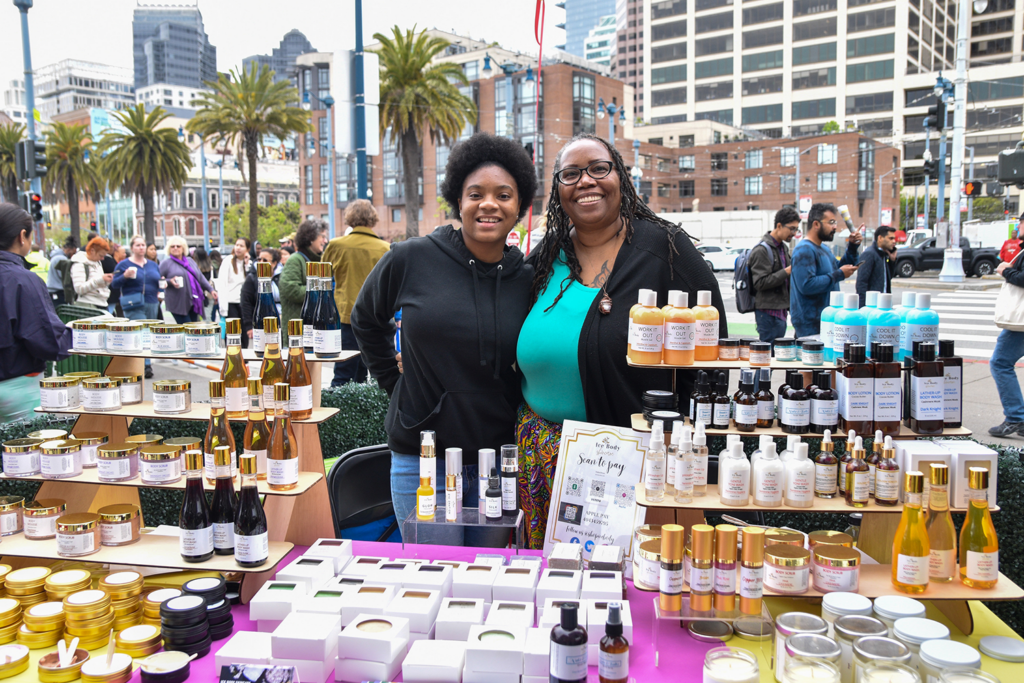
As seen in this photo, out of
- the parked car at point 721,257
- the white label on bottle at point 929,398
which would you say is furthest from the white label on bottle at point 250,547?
the parked car at point 721,257

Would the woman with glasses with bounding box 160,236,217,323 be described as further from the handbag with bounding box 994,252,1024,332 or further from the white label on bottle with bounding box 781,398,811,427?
the handbag with bounding box 994,252,1024,332

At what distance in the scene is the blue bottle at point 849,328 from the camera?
8.02 feet

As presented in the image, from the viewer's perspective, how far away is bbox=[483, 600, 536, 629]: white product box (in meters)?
2.09

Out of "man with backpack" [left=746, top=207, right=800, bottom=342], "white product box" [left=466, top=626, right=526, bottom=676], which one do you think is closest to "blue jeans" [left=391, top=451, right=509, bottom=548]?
"white product box" [left=466, top=626, right=526, bottom=676]

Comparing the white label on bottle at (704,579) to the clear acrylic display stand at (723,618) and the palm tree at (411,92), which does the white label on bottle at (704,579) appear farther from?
the palm tree at (411,92)

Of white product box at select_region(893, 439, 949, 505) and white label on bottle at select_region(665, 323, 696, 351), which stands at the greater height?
white label on bottle at select_region(665, 323, 696, 351)

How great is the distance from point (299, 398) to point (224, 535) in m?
0.54

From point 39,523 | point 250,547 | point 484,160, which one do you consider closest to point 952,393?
point 484,160

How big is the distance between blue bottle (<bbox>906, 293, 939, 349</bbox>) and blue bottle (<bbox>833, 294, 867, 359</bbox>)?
0.46 feet

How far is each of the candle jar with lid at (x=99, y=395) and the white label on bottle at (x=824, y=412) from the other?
108 inches

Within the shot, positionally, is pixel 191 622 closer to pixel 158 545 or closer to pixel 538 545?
pixel 158 545

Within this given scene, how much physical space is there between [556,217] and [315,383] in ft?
4.09

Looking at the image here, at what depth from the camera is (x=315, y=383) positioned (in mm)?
3018

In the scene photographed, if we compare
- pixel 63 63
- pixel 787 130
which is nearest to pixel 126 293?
pixel 787 130
